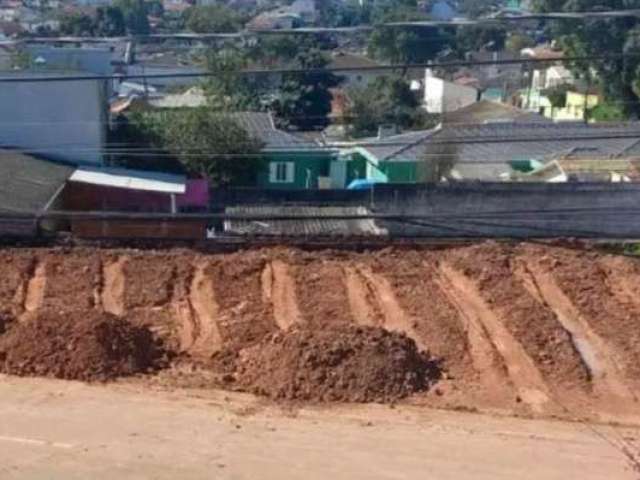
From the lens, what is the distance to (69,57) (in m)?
30.4

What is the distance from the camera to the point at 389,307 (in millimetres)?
15102

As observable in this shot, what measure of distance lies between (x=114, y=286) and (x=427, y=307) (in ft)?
12.4

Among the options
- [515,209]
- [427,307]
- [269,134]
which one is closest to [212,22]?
[269,134]

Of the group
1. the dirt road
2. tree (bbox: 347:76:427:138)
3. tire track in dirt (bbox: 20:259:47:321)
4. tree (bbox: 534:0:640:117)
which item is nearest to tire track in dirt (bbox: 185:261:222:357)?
the dirt road

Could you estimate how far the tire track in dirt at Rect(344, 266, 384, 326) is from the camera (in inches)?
578

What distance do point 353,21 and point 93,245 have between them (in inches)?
2592

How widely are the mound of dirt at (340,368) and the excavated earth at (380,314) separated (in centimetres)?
2

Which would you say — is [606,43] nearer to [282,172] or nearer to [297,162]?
[297,162]

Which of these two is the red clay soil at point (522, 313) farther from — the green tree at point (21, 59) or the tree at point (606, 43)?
the tree at point (606, 43)

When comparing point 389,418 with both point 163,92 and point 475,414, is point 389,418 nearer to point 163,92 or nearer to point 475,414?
point 475,414

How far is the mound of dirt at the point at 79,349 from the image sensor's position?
13.1 metres

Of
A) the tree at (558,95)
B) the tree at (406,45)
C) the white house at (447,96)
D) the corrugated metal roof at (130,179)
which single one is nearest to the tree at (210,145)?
the corrugated metal roof at (130,179)

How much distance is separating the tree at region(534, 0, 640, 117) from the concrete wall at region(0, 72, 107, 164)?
15268 mm

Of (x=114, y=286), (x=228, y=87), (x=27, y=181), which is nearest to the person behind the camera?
(x=114, y=286)
